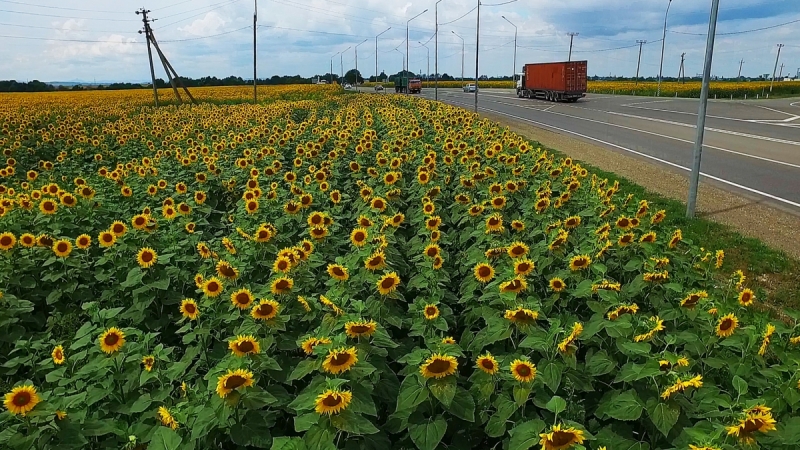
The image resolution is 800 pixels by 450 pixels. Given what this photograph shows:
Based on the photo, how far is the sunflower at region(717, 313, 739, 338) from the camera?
9.38 ft

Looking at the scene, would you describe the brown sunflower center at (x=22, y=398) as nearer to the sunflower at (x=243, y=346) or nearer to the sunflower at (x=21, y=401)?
the sunflower at (x=21, y=401)

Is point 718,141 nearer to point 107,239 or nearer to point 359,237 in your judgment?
point 359,237

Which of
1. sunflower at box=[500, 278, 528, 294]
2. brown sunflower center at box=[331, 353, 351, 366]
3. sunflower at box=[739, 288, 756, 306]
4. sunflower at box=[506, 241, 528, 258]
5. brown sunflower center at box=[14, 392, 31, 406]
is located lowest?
brown sunflower center at box=[14, 392, 31, 406]

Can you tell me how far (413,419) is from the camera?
253cm

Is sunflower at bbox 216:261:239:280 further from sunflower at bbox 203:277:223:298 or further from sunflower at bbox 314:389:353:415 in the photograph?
sunflower at bbox 314:389:353:415

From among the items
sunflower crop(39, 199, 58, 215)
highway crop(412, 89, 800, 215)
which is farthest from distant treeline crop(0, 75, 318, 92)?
sunflower crop(39, 199, 58, 215)

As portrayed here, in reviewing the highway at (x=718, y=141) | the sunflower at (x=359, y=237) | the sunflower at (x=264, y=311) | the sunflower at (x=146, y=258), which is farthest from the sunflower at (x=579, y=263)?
the highway at (x=718, y=141)

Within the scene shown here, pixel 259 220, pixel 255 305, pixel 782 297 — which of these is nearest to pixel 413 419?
pixel 255 305

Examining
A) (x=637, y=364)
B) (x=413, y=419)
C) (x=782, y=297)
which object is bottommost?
(x=782, y=297)

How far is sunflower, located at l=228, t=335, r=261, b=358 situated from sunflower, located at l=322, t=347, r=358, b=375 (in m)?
0.41

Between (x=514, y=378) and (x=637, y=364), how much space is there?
0.65 metres

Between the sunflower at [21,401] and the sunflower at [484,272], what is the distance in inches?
101

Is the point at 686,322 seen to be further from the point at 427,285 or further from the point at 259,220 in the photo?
the point at 259,220

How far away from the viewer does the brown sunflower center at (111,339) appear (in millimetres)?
2891
